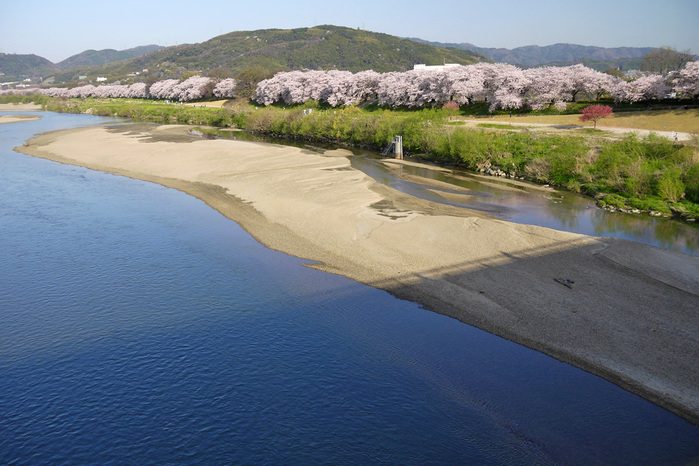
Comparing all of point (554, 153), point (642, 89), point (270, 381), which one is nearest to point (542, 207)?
point (554, 153)

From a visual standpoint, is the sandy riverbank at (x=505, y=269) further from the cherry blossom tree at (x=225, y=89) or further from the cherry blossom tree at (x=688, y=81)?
the cherry blossom tree at (x=225, y=89)

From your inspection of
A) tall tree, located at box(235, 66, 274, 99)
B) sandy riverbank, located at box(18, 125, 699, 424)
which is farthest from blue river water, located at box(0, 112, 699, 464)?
tall tree, located at box(235, 66, 274, 99)

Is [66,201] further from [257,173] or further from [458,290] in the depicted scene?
[458,290]

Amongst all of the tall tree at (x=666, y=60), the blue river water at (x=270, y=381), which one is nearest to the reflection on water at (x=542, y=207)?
the blue river water at (x=270, y=381)

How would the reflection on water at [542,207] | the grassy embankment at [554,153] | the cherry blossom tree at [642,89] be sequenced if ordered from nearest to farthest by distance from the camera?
the reflection on water at [542,207] → the grassy embankment at [554,153] → the cherry blossom tree at [642,89]

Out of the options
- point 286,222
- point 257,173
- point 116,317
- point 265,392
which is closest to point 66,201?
point 257,173

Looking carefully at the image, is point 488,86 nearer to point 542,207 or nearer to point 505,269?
point 542,207
